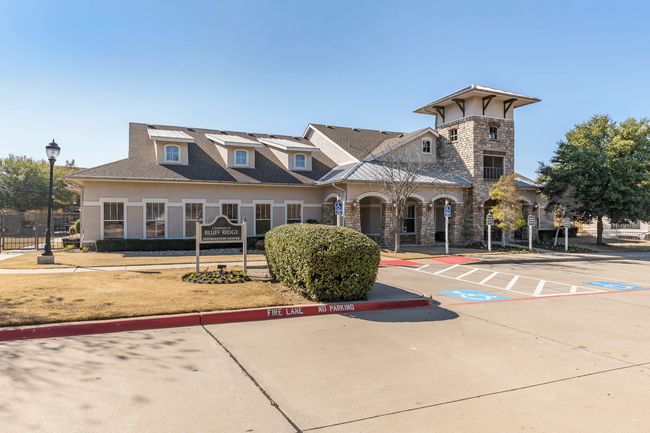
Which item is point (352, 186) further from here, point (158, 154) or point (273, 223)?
point (158, 154)

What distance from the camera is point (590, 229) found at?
4000 centimetres

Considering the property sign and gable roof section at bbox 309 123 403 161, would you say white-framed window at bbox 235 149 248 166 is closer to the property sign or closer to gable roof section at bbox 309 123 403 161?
gable roof section at bbox 309 123 403 161

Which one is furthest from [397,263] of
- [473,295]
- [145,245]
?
[145,245]

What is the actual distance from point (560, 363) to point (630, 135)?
92.1 feet

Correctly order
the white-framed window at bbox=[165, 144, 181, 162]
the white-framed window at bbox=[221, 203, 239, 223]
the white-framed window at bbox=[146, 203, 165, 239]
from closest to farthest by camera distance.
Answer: the white-framed window at bbox=[146, 203, 165, 239] < the white-framed window at bbox=[221, 203, 239, 223] < the white-framed window at bbox=[165, 144, 181, 162]

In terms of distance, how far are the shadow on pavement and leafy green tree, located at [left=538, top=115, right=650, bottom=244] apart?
20901 mm

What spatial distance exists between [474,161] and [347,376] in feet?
75.1

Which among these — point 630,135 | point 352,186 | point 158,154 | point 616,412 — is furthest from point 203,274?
point 630,135

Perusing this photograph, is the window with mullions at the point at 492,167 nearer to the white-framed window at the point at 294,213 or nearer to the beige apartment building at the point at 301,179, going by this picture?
the beige apartment building at the point at 301,179

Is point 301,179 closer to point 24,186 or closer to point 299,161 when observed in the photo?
point 299,161

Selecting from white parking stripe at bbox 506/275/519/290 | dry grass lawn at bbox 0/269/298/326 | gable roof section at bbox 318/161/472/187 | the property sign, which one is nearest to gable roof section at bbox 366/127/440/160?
gable roof section at bbox 318/161/472/187

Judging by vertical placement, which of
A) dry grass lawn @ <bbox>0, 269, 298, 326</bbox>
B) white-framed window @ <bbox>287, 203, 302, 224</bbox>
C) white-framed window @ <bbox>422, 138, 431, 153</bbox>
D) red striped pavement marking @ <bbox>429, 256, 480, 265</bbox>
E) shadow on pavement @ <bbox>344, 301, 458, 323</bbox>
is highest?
white-framed window @ <bbox>422, 138, 431, 153</bbox>

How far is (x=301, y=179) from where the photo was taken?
81.7 feet

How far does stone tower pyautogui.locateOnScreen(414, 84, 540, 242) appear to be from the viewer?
25.3 meters
